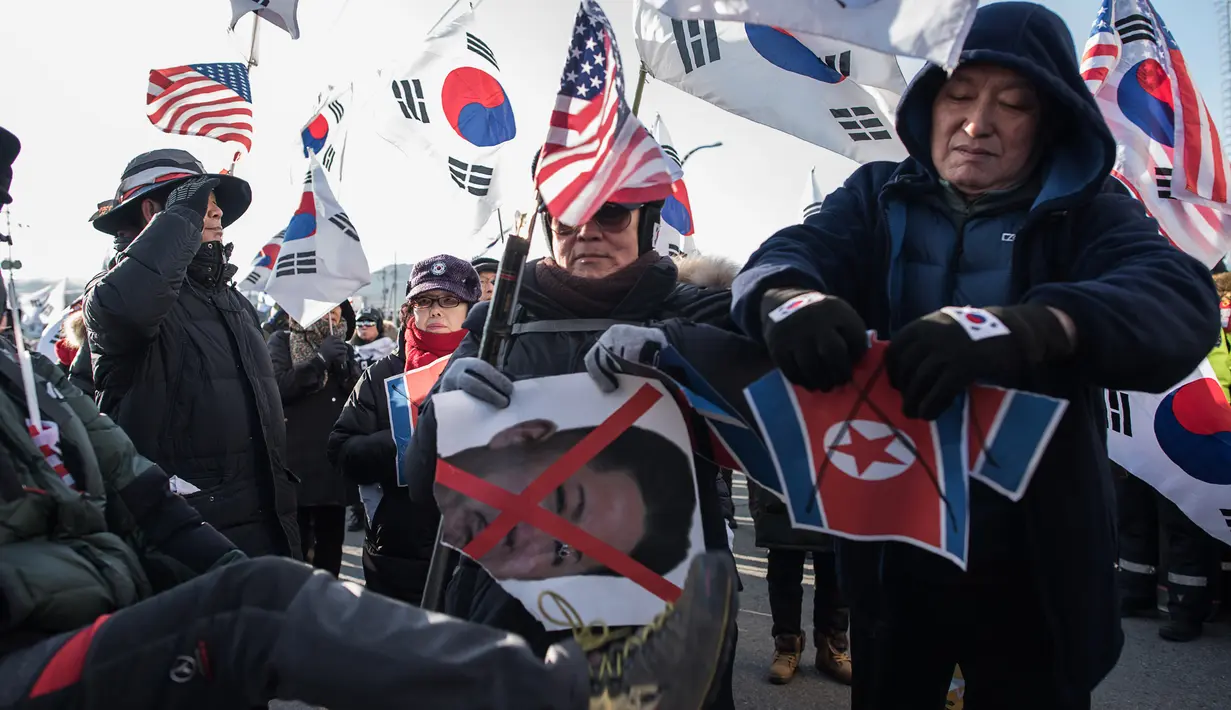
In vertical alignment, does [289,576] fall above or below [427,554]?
above

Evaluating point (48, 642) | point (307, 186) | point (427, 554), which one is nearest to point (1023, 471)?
point (48, 642)

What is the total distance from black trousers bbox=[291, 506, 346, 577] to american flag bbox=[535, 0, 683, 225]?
3.84 m

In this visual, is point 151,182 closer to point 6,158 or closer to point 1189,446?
point 6,158

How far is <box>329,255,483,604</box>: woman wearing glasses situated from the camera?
362 centimetres

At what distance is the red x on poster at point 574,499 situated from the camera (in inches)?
73.7

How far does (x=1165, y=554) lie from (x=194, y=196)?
5685 mm

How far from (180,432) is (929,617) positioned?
2.57 meters

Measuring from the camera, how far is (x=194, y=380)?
10.2 ft

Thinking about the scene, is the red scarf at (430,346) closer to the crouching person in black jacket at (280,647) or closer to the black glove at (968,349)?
the crouching person in black jacket at (280,647)

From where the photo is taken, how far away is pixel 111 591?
178cm

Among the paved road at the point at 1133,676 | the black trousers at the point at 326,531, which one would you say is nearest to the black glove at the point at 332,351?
the black trousers at the point at 326,531

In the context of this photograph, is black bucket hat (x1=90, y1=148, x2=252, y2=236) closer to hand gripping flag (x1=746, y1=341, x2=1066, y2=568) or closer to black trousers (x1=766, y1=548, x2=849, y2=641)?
hand gripping flag (x1=746, y1=341, x2=1066, y2=568)

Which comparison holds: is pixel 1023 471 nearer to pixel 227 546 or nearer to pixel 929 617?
pixel 929 617

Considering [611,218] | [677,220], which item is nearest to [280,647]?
[611,218]
